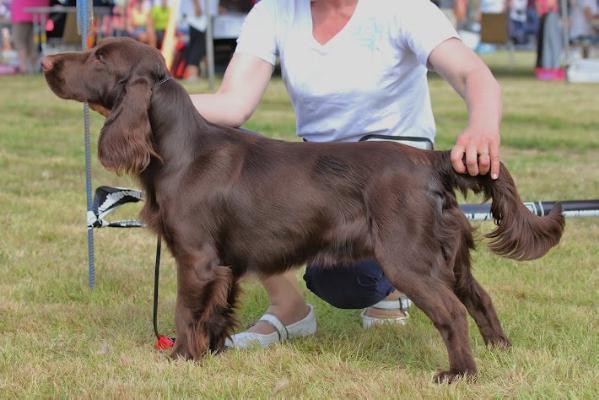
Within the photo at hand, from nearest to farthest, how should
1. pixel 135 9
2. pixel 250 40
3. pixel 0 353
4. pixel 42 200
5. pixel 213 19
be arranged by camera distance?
pixel 0 353 → pixel 250 40 → pixel 42 200 → pixel 213 19 → pixel 135 9

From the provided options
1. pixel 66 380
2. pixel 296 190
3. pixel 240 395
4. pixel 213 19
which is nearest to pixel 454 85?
pixel 296 190

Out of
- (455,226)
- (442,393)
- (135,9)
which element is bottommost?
(135,9)

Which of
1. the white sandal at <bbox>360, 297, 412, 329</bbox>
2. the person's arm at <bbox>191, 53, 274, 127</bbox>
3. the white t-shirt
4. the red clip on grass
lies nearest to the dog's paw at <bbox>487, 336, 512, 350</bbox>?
the white sandal at <bbox>360, 297, 412, 329</bbox>

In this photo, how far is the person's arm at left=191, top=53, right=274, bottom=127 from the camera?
3654 millimetres

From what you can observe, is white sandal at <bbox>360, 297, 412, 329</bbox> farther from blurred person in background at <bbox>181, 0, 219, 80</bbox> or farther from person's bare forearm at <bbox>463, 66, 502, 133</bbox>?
blurred person in background at <bbox>181, 0, 219, 80</bbox>

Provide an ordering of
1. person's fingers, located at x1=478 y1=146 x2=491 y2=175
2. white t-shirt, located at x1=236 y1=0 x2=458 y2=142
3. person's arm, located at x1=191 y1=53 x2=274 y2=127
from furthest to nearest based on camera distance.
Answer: person's arm, located at x1=191 y1=53 x2=274 y2=127, white t-shirt, located at x1=236 y1=0 x2=458 y2=142, person's fingers, located at x1=478 y1=146 x2=491 y2=175

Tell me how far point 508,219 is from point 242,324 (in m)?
1.43

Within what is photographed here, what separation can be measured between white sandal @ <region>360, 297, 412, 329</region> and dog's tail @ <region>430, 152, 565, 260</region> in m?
0.96

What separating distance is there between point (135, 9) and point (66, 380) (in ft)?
66.3

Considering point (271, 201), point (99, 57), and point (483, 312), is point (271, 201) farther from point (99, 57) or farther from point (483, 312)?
point (483, 312)

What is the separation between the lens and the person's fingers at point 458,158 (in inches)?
116

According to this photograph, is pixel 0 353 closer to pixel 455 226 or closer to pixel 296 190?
pixel 296 190

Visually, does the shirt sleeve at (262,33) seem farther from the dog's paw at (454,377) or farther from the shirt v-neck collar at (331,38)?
the dog's paw at (454,377)

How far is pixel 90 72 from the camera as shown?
3154 mm
